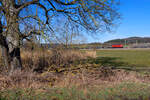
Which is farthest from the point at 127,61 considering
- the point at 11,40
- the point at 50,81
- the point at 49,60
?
the point at 11,40

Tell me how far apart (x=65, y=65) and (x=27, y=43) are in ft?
10.1

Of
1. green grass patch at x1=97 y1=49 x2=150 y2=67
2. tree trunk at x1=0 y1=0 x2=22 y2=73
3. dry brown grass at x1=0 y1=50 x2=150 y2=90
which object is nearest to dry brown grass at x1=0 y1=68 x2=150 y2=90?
dry brown grass at x1=0 y1=50 x2=150 y2=90

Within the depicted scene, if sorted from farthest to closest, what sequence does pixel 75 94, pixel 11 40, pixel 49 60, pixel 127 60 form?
pixel 127 60 < pixel 49 60 < pixel 11 40 < pixel 75 94

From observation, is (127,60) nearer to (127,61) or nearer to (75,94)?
(127,61)

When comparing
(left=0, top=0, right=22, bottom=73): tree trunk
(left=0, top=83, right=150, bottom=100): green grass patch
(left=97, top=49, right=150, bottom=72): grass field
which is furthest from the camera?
(left=97, top=49, right=150, bottom=72): grass field

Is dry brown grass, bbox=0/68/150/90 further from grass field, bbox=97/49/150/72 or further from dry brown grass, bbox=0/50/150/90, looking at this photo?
grass field, bbox=97/49/150/72

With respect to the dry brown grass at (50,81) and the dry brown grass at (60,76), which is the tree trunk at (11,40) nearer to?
the dry brown grass at (60,76)

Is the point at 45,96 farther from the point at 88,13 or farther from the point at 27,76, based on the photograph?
the point at 88,13

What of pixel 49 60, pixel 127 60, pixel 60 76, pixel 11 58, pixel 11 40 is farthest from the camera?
pixel 127 60

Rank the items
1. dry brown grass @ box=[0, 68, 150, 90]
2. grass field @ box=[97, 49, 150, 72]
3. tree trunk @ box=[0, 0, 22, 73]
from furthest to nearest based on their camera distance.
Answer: grass field @ box=[97, 49, 150, 72]
tree trunk @ box=[0, 0, 22, 73]
dry brown grass @ box=[0, 68, 150, 90]

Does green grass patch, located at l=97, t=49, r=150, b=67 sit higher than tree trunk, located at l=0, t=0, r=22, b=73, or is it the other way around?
tree trunk, located at l=0, t=0, r=22, b=73

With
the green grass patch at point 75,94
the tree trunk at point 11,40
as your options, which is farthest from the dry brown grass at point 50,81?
the tree trunk at point 11,40

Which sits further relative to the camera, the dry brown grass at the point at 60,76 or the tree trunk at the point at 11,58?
the tree trunk at the point at 11,58

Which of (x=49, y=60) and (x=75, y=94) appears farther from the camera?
(x=49, y=60)
